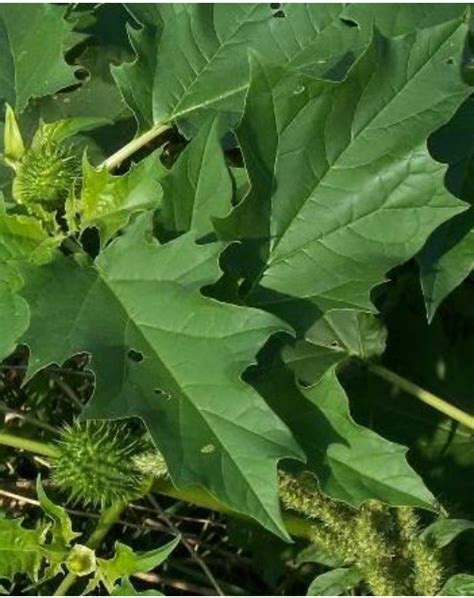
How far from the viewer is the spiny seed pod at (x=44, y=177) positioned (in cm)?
176

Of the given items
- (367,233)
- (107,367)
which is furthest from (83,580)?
(367,233)

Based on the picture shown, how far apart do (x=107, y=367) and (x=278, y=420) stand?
25 centimetres

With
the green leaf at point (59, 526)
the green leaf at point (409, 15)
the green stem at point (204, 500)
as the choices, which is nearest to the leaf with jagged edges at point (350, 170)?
the green leaf at point (409, 15)

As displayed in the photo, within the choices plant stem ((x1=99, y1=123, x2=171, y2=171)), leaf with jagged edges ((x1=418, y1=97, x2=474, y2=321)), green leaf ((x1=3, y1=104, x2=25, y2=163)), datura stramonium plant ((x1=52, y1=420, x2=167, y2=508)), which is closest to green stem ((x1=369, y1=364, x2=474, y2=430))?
leaf with jagged edges ((x1=418, y1=97, x2=474, y2=321))

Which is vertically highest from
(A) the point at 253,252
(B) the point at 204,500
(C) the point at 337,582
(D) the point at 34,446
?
(A) the point at 253,252

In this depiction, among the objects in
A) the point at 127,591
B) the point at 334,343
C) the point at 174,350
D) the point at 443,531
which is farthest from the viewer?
the point at 334,343

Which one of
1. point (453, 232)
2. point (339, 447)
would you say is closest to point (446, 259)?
point (453, 232)

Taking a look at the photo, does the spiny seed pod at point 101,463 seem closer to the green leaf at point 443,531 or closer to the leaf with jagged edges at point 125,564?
the leaf with jagged edges at point 125,564

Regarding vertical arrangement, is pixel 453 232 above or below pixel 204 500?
above

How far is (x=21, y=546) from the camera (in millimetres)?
1763

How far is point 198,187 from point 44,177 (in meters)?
0.23

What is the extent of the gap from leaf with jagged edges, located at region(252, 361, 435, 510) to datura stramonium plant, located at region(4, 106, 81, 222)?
1.34 ft

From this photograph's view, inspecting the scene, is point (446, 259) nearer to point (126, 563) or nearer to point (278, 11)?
point (278, 11)

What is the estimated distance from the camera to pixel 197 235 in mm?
1729
